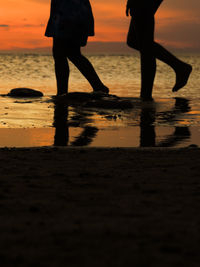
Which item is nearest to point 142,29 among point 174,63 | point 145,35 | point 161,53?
point 145,35

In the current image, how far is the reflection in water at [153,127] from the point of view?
550cm

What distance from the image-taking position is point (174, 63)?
9305 millimetres

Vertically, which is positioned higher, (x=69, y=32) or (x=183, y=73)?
(x=69, y=32)

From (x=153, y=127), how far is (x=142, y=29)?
9.56 ft

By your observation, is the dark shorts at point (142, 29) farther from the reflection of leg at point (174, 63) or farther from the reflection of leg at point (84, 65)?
the reflection of leg at point (84, 65)

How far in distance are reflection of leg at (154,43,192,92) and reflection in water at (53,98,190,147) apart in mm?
476

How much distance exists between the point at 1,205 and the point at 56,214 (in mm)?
369

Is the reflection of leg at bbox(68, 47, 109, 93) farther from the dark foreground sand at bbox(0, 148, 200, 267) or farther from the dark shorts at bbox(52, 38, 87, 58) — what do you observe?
the dark foreground sand at bbox(0, 148, 200, 267)

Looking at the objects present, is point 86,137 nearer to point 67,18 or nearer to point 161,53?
point 161,53

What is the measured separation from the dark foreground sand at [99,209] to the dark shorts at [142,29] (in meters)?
4.69

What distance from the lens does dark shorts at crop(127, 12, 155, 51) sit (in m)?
8.86

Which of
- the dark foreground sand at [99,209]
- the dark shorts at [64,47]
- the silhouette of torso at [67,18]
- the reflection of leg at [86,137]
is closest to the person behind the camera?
the dark foreground sand at [99,209]

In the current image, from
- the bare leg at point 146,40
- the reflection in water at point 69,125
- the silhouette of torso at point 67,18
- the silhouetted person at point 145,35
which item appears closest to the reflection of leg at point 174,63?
the silhouetted person at point 145,35

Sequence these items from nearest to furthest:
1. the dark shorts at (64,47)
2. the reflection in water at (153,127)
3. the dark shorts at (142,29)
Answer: the reflection in water at (153,127) < the dark shorts at (142,29) < the dark shorts at (64,47)
